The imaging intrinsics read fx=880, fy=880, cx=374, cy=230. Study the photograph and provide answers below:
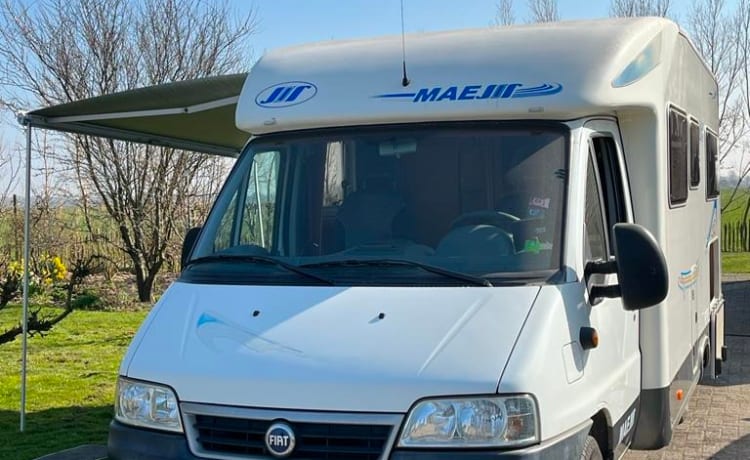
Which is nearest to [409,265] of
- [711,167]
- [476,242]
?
[476,242]

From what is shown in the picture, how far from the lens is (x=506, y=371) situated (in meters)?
3.24

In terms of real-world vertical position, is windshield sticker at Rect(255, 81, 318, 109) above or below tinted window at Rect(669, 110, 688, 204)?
above

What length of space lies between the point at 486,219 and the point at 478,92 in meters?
0.65

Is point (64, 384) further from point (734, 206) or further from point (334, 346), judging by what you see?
point (734, 206)

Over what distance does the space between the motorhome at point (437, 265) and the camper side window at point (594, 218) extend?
2 centimetres

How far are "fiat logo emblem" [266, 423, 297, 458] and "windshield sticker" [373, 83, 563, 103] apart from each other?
69.9 inches

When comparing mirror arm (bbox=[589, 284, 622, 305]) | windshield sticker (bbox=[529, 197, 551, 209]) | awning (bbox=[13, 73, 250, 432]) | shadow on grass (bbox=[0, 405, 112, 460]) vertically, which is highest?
awning (bbox=[13, 73, 250, 432])

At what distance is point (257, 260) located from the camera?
4074 mm

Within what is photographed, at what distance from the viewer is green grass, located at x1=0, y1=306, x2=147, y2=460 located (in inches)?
270

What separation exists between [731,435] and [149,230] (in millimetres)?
10411

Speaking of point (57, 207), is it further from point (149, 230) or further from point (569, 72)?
point (569, 72)

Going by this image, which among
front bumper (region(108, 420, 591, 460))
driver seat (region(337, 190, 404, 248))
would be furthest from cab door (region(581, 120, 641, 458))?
driver seat (region(337, 190, 404, 248))

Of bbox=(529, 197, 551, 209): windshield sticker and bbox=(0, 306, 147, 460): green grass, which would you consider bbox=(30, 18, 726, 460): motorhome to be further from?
bbox=(0, 306, 147, 460): green grass

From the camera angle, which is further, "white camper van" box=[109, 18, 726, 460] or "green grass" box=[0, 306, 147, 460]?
"green grass" box=[0, 306, 147, 460]
